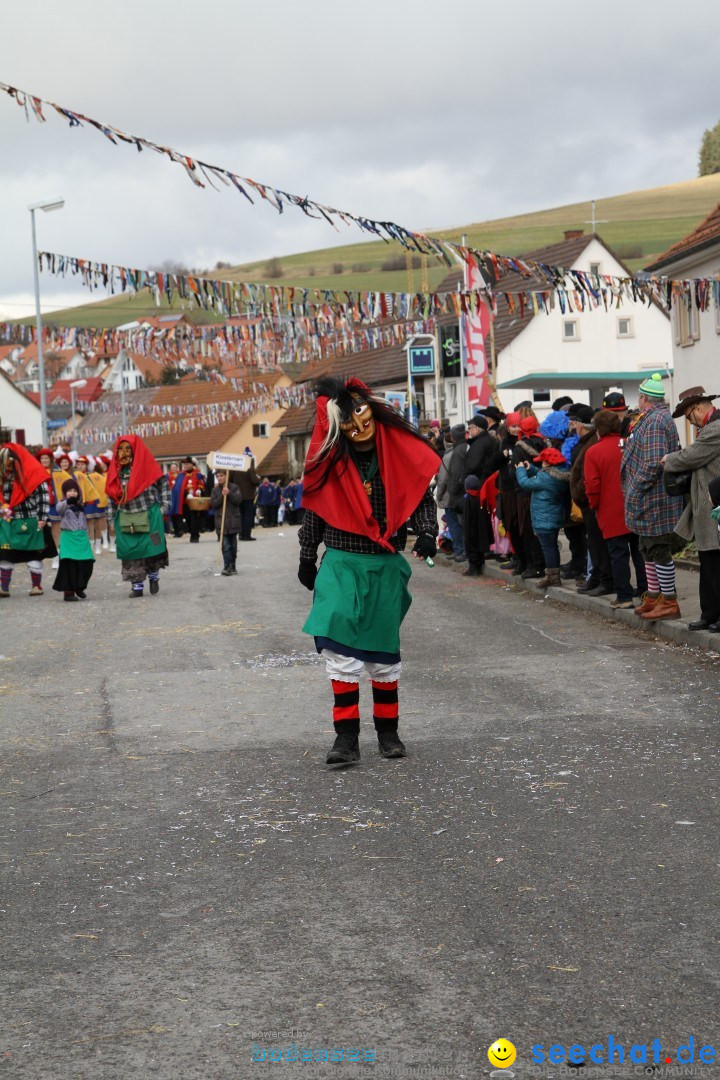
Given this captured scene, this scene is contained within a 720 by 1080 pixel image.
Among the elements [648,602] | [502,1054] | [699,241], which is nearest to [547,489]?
[648,602]

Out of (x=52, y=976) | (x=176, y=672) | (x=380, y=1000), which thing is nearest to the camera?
(x=380, y=1000)

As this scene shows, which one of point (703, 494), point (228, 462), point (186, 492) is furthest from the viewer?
point (186, 492)

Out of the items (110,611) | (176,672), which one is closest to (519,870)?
(176,672)

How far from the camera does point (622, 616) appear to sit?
13445mm

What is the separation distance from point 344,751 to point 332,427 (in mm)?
1630

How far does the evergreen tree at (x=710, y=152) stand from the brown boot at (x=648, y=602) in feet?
370

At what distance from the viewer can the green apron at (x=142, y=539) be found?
18469 mm

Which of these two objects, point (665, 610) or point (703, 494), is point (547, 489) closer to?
point (665, 610)

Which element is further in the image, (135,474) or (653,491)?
(135,474)

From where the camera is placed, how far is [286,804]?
6.62m

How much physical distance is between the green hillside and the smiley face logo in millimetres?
83570

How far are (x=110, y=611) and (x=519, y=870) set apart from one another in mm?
12150

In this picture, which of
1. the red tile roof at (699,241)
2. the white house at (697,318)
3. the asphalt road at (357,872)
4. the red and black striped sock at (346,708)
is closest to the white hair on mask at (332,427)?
the red and black striped sock at (346,708)

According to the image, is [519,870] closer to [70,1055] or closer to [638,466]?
[70,1055]
